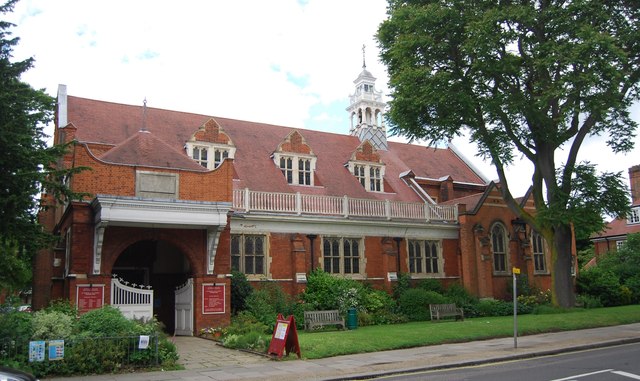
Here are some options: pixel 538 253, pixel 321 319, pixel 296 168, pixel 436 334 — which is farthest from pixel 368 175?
pixel 436 334

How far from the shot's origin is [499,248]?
32.9 metres

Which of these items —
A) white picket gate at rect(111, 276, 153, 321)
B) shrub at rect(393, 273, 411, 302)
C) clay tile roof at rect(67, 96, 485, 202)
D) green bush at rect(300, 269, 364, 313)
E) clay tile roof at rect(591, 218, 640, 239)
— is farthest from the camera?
clay tile roof at rect(591, 218, 640, 239)

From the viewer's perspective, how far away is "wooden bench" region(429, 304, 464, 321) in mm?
26141

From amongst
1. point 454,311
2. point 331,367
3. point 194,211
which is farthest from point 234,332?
point 454,311

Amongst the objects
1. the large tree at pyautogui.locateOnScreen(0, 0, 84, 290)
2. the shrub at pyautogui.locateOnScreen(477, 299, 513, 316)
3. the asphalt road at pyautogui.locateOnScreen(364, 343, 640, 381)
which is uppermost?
the large tree at pyautogui.locateOnScreen(0, 0, 84, 290)

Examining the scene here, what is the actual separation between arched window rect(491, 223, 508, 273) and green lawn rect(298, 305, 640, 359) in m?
7.75

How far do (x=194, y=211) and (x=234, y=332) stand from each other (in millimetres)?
4443

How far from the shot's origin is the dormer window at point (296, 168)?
30.4m

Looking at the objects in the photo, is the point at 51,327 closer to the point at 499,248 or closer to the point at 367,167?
the point at 367,167

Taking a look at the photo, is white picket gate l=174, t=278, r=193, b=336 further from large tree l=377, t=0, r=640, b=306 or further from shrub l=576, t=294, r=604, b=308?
shrub l=576, t=294, r=604, b=308

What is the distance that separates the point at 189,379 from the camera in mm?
12773

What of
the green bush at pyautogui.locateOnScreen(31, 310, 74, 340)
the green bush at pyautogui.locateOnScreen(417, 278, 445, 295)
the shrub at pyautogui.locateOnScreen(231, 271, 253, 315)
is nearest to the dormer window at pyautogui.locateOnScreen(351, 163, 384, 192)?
the green bush at pyautogui.locateOnScreen(417, 278, 445, 295)

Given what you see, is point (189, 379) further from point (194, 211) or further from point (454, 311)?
point (454, 311)

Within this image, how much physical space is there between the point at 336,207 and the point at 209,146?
703 cm
